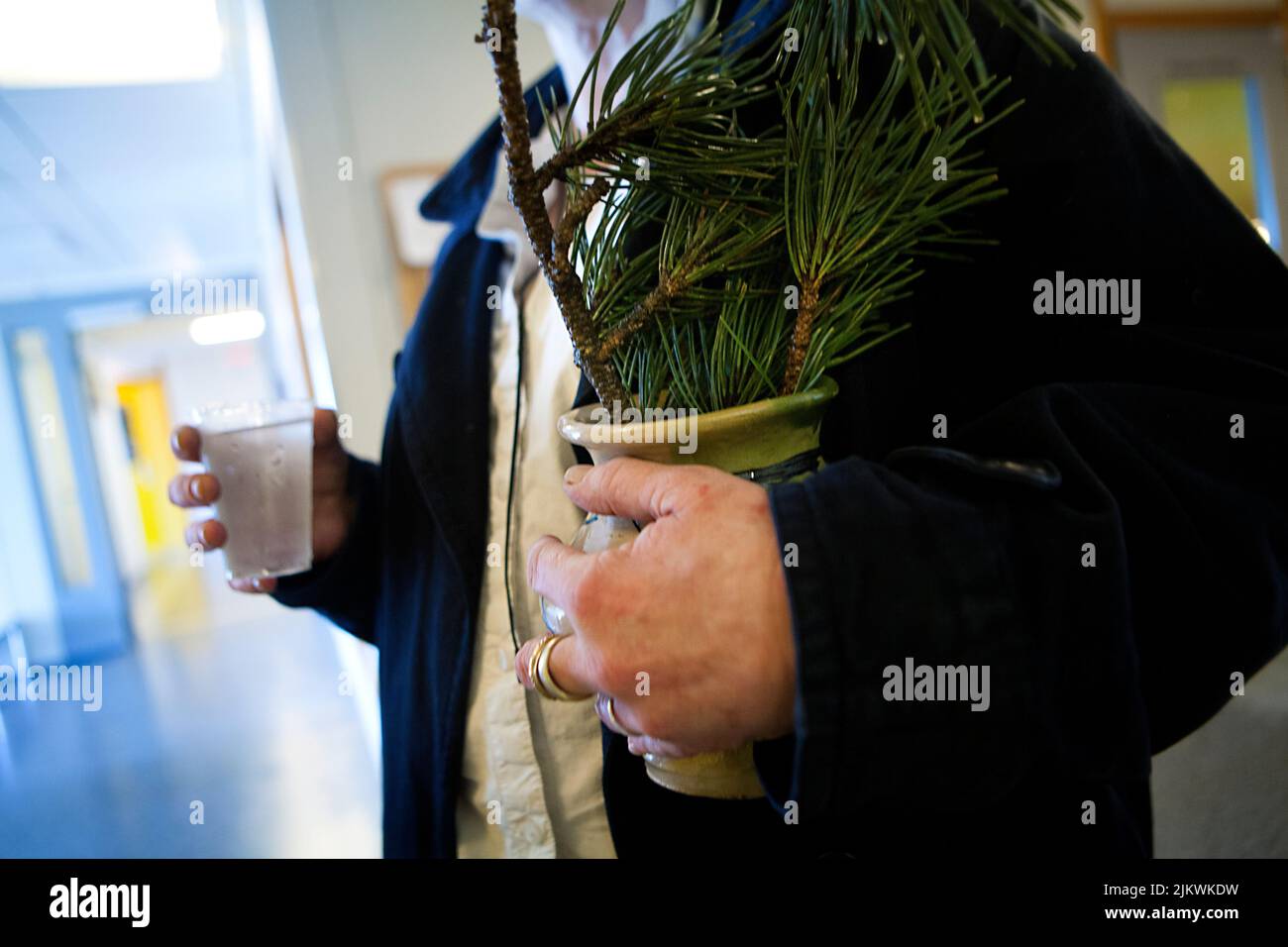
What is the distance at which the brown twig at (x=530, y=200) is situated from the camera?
0.21 m

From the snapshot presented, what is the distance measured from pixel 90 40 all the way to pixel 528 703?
28.7 inches

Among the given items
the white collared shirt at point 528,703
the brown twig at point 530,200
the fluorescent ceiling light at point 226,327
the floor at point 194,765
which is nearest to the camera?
the brown twig at point 530,200

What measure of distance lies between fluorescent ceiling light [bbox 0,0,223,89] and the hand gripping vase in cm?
66

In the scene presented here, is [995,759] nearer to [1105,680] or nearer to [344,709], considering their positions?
[1105,680]

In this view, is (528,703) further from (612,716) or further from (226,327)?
(226,327)

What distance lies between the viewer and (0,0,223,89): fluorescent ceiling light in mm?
585

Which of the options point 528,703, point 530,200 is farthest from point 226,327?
point 530,200

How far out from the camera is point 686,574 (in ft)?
0.73

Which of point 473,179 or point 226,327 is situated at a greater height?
point 226,327

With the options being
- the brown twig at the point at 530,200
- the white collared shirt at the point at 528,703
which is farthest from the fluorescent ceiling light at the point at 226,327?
the brown twig at the point at 530,200

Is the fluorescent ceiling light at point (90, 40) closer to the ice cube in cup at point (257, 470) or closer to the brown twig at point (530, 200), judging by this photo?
the ice cube in cup at point (257, 470)

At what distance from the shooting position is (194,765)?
3.31ft

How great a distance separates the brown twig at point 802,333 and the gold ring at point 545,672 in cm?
12
